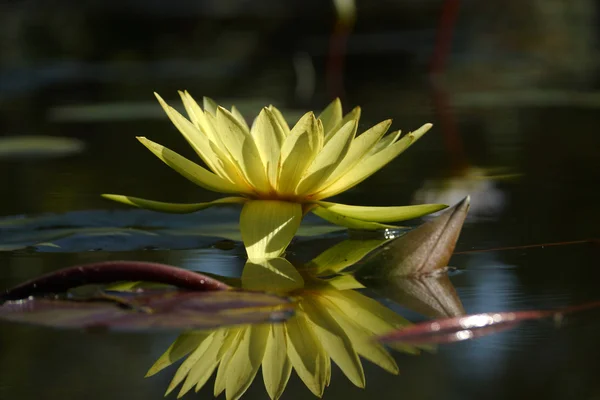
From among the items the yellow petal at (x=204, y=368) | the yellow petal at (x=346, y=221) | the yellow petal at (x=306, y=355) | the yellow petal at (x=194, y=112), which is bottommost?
the yellow petal at (x=204, y=368)

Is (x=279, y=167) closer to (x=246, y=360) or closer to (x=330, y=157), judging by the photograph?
(x=330, y=157)

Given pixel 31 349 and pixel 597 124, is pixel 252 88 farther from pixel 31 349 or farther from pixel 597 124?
pixel 31 349

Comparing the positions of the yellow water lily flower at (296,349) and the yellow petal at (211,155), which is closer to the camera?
the yellow water lily flower at (296,349)

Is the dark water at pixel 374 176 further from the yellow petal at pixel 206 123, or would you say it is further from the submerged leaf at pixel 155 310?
the yellow petal at pixel 206 123

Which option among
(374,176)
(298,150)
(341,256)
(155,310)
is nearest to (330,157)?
(298,150)

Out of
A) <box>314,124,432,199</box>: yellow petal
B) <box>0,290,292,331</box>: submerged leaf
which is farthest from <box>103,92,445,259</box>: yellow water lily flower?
<box>0,290,292,331</box>: submerged leaf

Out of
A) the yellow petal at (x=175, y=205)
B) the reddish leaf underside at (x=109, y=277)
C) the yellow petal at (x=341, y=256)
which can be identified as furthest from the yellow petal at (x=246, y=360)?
the yellow petal at (x=175, y=205)
